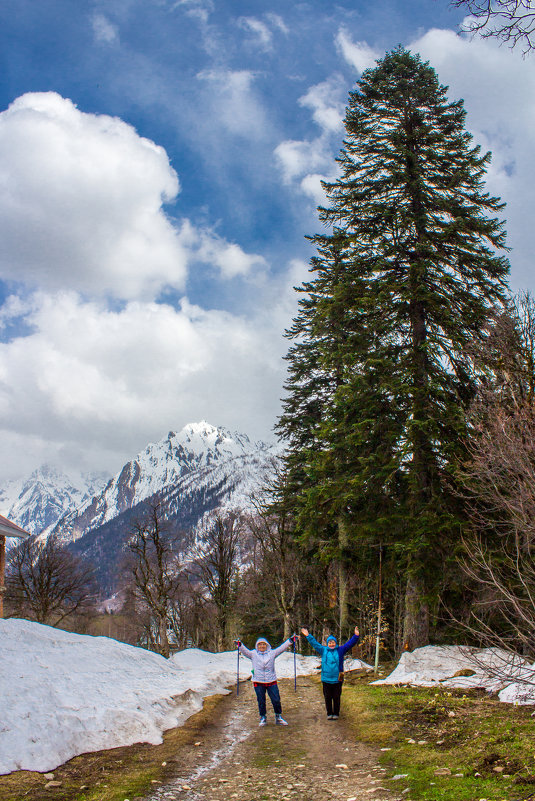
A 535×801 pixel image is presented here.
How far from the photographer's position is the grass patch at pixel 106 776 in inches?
227

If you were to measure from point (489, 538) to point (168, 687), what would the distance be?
997 cm

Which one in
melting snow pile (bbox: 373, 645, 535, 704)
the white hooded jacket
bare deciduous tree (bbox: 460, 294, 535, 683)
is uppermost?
bare deciduous tree (bbox: 460, 294, 535, 683)

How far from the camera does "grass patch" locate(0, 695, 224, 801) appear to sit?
5.77 metres

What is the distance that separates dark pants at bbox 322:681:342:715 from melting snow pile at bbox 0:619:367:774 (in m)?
3.11

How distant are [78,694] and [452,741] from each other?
7079mm

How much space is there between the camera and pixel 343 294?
17562mm

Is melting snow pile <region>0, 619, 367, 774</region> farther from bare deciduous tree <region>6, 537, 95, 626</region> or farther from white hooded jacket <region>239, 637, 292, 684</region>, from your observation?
bare deciduous tree <region>6, 537, 95, 626</region>

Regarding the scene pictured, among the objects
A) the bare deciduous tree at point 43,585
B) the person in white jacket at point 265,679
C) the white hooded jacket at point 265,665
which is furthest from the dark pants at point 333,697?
the bare deciduous tree at point 43,585

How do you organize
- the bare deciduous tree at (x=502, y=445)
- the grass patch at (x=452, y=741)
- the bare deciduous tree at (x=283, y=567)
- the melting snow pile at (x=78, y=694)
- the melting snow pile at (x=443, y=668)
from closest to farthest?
the grass patch at (x=452, y=741)
the melting snow pile at (x=78, y=694)
the bare deciduous tree at (x=502, y=445)
the melting snow pile at (x=443, y=668)
the bare deciduous tree at (x=283, y=567)

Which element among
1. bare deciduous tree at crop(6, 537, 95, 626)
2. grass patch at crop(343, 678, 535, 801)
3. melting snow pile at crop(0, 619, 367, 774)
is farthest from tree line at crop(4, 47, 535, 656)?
bare deciduous tree at crop(6, 537, 95, 626)

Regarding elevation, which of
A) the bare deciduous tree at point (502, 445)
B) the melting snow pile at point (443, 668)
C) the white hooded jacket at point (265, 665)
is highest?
the bare deciduous tree at point (502, 445)

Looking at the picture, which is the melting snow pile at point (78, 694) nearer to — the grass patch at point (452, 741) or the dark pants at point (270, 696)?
the dark pants at point (270, 696)

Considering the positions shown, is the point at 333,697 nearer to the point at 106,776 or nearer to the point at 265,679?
the point at 265,679

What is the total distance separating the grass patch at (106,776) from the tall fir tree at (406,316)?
8525 mm
